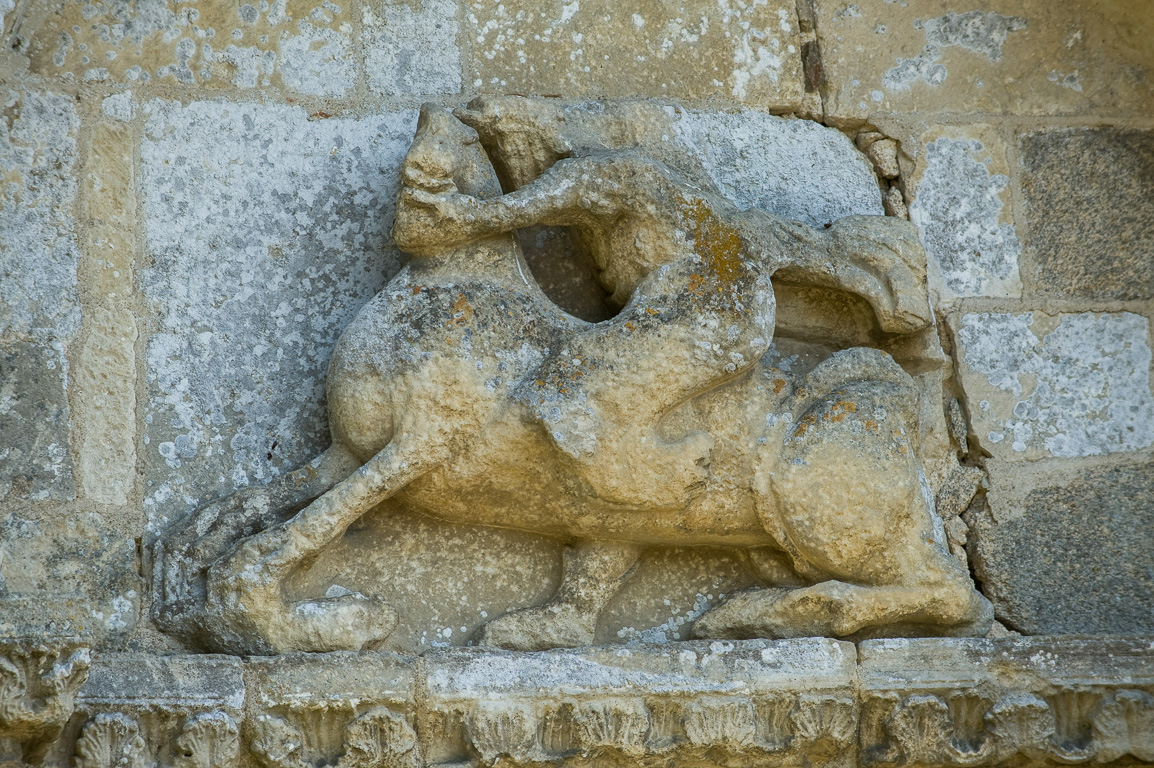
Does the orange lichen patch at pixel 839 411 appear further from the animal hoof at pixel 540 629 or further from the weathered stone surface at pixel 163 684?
the weathered stone surface at pixel 163 684

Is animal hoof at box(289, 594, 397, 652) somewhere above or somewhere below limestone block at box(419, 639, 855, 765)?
above

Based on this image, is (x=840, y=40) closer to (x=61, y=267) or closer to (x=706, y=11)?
(x=706, y=11)

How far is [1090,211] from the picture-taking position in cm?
355

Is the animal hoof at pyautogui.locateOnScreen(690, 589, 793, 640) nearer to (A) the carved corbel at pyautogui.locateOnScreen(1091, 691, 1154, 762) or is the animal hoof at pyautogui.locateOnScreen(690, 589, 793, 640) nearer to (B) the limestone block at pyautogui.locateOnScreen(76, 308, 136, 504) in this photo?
(A) the carved corbel at pyautogui.locateOnScreen(1091, 691, 1154, 762)

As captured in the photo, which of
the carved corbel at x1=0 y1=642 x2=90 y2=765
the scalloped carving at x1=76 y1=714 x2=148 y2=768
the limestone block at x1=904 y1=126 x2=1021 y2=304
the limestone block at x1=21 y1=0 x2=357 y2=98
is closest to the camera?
the carved corbel at x1=0 y1=642 x2=90 y2=765

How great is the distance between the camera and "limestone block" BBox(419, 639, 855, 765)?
8.79 ft

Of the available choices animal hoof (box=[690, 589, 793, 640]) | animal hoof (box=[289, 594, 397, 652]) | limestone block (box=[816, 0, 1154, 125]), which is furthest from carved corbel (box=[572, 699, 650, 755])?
limestone block (box=[816, 0, 1154, 125])

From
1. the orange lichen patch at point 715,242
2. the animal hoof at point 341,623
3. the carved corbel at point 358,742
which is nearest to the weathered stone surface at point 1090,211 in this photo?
the orange lichen patch at point 715,242

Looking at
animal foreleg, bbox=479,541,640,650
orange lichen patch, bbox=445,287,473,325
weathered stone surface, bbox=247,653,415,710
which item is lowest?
weathered stone surface, bbox=247,653,415,710

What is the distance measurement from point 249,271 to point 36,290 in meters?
0.46

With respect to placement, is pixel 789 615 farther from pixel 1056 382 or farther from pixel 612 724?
pixel 1056 382

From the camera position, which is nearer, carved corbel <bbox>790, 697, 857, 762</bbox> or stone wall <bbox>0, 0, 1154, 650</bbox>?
carved corbel <bbox>790, 697, 857, 762</bbox>

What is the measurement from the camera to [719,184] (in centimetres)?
334

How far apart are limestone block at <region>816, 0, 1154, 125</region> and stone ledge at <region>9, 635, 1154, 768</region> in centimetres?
149
